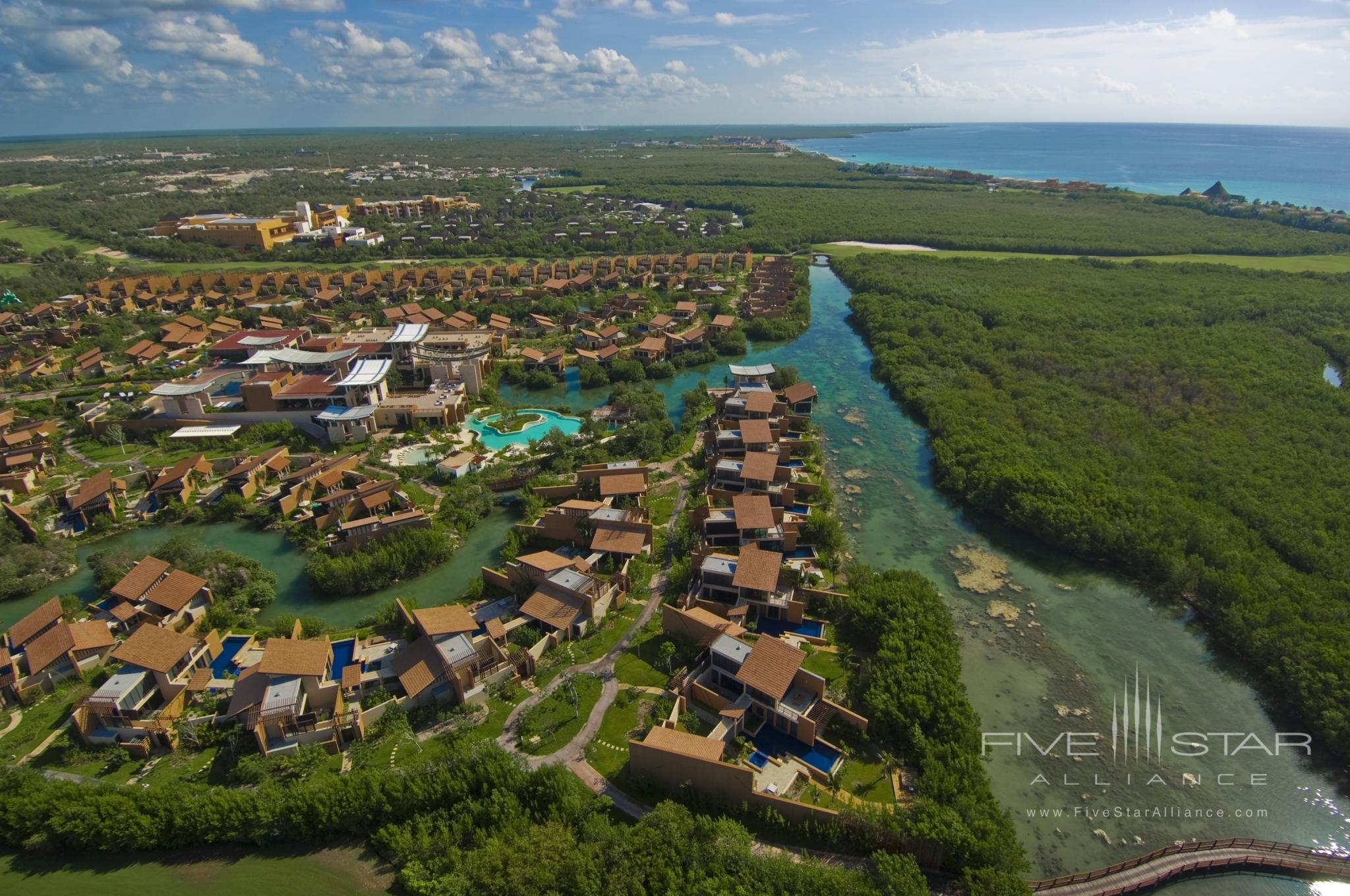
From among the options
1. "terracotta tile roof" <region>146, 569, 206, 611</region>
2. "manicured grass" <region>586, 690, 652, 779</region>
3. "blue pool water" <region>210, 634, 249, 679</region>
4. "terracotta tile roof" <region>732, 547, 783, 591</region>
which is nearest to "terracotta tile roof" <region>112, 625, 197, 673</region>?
"blue pool water" <region>210, 634, 249, 679</region>

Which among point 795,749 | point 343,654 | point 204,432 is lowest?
point 795,749

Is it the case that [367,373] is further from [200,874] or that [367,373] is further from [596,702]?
[200,874]

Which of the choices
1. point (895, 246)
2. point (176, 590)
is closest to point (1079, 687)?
point (176, 590)

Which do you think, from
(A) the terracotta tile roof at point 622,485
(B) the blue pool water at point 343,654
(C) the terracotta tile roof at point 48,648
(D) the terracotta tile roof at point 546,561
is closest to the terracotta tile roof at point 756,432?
(A) the terracotta tile roof at point 622,485

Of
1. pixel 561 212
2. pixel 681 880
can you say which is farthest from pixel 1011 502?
pixel 561 212

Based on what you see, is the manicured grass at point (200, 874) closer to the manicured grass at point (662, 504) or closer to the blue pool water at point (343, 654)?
the blue pool water at point (343, 654)

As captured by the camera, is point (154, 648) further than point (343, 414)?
No
